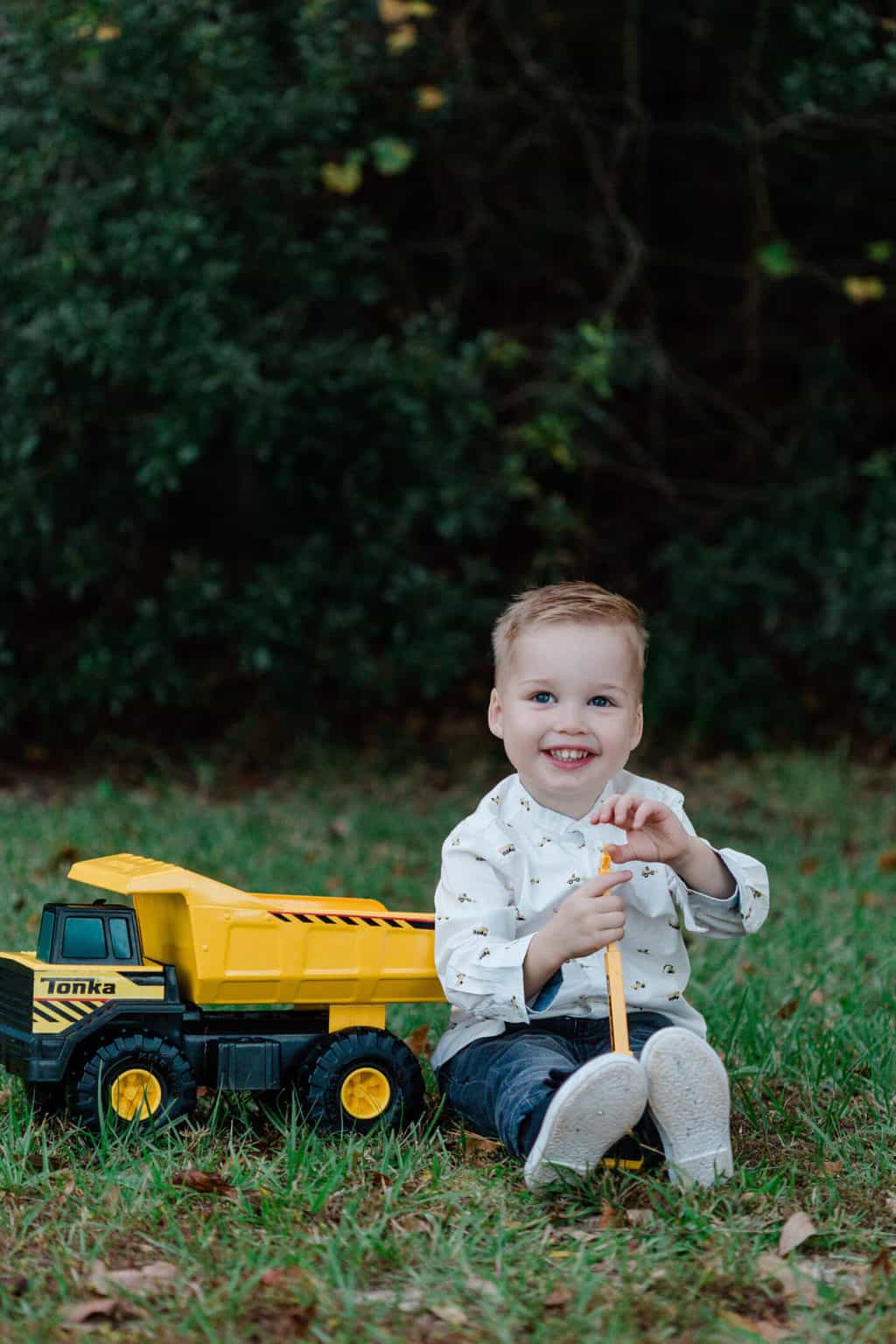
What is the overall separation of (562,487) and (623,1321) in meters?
7.22

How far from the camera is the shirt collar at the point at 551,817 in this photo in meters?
3.18

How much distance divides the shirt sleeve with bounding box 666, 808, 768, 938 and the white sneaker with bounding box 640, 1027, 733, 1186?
405 millimetres

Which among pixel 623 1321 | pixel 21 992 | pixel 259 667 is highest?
pixel 259 667

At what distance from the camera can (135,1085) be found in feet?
10.0

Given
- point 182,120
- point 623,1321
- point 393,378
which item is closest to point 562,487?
point 393,378

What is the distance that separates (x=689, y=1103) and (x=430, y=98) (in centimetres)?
588

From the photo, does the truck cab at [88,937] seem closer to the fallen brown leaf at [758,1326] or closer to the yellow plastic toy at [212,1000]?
the yellow plastic toy at [212,1000]

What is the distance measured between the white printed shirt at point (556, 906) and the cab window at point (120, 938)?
604 millimetres

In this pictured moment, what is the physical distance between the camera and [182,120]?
696 centimetres

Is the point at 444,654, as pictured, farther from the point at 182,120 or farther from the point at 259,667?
the point at 182,120

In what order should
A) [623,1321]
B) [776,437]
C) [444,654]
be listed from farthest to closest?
[776,437] → [444,654] → [623,1321]

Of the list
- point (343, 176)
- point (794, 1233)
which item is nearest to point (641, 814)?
point (794, 1233)

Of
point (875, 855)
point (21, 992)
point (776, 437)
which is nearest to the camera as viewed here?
point (21, 992)

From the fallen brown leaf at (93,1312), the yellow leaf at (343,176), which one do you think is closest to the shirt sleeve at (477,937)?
the fallen brown leaf at (93,1312)
